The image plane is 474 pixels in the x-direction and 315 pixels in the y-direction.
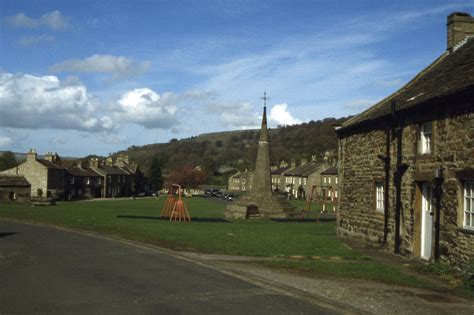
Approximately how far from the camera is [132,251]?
1670 cm

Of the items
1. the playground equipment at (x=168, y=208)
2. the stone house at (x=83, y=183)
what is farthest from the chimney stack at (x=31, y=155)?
the playground equipment at (x=168, y=208)

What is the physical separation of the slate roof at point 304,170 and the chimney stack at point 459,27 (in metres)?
87.5

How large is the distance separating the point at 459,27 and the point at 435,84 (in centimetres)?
428

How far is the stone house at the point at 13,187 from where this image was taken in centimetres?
7544

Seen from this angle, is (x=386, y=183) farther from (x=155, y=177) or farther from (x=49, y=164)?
(x=155, y=177)

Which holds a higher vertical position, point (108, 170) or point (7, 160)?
point (7, 160)

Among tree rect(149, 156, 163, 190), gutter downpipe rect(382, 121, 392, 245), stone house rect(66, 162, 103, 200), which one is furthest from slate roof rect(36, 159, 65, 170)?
gutter downpipe rect(382, 121, 392, 245)

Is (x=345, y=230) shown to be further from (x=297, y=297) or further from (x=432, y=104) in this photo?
(x=297, y=297)

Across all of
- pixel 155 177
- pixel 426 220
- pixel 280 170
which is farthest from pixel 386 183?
pixel 155 177

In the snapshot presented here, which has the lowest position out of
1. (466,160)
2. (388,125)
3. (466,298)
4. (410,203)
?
(466,298)

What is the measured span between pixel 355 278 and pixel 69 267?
6.90 meters

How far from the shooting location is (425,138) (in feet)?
54.9

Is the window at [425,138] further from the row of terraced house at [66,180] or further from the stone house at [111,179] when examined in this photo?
the stone house at [111,179]

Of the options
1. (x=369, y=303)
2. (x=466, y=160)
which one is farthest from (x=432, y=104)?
(x=369, y=303)
